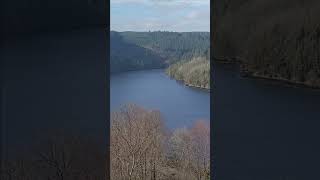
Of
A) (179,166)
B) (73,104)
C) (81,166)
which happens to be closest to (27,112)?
(73,104)

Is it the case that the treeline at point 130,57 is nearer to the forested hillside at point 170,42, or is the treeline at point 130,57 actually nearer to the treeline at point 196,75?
the forested hillside at point 170,42

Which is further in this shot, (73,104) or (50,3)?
(73,104)
